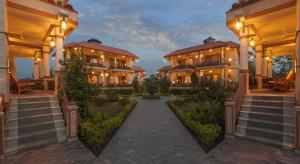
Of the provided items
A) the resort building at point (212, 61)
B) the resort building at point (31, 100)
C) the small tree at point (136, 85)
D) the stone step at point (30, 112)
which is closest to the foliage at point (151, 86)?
the small tree at point (136, 85)

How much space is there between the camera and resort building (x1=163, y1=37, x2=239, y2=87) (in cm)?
2927

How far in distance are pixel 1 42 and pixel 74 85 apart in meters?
3.17

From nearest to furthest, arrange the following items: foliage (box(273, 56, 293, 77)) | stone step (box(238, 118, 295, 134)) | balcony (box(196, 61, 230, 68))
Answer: stone step (box(238, 118, 295, 134)) < balcony (box(196, 61, 230, 68)) < foliage (box(273, 56, 293, 77))

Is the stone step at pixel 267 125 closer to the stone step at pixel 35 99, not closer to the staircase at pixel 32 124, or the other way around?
the staircase at pixel 32 124

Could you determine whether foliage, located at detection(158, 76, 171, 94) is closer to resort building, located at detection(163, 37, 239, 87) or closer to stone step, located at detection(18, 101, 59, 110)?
resort building, located at detection(163, 37, 239, 87)

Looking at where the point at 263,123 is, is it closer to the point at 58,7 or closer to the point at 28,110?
the point at 28,110

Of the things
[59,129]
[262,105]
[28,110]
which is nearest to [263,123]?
[262,105]

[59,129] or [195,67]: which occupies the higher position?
[195,67]

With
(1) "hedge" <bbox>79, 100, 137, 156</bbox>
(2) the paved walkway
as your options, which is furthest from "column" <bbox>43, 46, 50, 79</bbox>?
(2) the paved walkway

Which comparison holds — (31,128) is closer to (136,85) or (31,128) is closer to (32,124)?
(32,124)

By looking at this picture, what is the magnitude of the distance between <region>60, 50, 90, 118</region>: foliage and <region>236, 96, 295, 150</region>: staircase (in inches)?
281

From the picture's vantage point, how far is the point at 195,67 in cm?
3228

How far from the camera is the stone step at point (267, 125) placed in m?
6.06

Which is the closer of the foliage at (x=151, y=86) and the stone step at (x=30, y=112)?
the stone step at (x=30, y=112)
